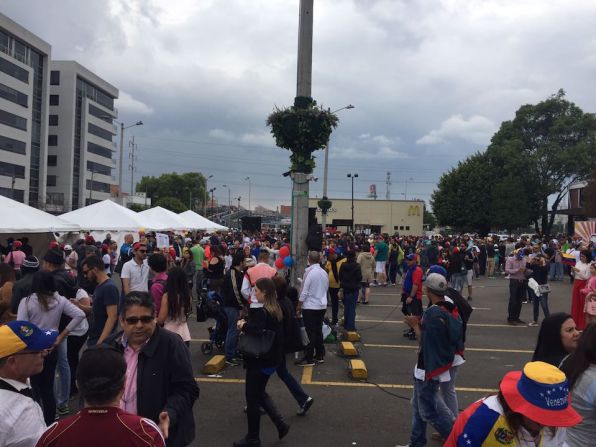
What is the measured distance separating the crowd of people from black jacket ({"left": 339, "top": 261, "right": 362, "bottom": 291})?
0.07 feet

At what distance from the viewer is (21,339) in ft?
7.97

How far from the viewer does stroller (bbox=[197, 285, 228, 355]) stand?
793 cm

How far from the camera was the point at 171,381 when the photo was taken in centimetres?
286

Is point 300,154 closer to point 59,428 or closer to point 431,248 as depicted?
point 59,428

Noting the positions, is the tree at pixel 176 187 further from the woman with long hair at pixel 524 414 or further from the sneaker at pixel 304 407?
the woman with long hair at pixel 524 414

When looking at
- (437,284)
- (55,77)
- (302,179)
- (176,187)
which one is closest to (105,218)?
(302,179)

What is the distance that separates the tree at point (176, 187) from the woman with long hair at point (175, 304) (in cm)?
9969

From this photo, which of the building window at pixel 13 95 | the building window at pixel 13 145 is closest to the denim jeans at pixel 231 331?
the building window at pixel 13 145

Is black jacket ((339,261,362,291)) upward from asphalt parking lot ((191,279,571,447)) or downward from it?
upward

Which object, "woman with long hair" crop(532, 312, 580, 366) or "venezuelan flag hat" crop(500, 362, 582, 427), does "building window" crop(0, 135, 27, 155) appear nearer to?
"woman with long hair" crop(532, 312, 580, 366)

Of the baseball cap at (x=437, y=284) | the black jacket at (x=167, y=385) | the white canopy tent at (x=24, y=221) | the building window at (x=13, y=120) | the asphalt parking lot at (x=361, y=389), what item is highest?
the building window at (x=13, y=120)

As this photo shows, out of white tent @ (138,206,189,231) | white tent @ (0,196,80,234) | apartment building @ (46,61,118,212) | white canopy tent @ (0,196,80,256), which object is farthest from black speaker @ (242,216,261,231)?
apartment building @ (46,61,118,212)

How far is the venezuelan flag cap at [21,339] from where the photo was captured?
93.8 inches

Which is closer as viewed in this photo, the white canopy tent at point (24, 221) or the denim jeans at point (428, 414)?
the denim jeans at point (428, 414)
